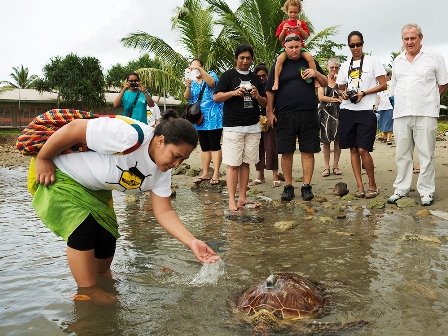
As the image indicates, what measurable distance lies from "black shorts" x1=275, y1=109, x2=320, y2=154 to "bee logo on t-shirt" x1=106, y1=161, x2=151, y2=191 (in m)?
3.35

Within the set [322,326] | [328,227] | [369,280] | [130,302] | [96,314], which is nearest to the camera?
[322,326]

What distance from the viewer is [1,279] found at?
3.55m

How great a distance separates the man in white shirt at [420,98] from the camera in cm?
547

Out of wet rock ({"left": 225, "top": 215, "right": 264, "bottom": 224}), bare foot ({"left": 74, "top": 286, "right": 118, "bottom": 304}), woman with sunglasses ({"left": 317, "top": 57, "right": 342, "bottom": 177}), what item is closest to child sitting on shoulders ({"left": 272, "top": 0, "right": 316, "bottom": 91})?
woman with sunglasses ({"left": 317, "top": 57, "right": 342, "bottom": 177})

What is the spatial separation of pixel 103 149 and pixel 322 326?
5.17 ft

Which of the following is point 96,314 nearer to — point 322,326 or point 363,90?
point 322,326

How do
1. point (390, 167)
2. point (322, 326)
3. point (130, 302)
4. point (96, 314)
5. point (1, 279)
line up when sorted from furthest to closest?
1. point (390, 167)
2. point (1, 279)
3. point (130, 302)
4. point (96, 314)
5. point (322, 326)

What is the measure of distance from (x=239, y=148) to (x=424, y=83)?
7.25ft

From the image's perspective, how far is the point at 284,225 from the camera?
4.89m

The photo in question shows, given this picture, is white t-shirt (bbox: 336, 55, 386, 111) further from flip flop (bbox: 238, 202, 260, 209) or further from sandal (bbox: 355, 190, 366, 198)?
flip flop (bbox: 238, 202, 260, 209)

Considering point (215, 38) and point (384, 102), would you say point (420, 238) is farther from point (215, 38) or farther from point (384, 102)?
point (215, 38)

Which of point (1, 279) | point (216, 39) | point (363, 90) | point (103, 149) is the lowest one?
point (1, 279)

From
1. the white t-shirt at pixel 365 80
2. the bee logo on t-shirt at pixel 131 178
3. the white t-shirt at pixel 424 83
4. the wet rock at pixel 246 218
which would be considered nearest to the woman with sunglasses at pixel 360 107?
the white t-shirt at pixel 365 80

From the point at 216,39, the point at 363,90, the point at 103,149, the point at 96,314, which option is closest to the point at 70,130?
the point at 103,149
